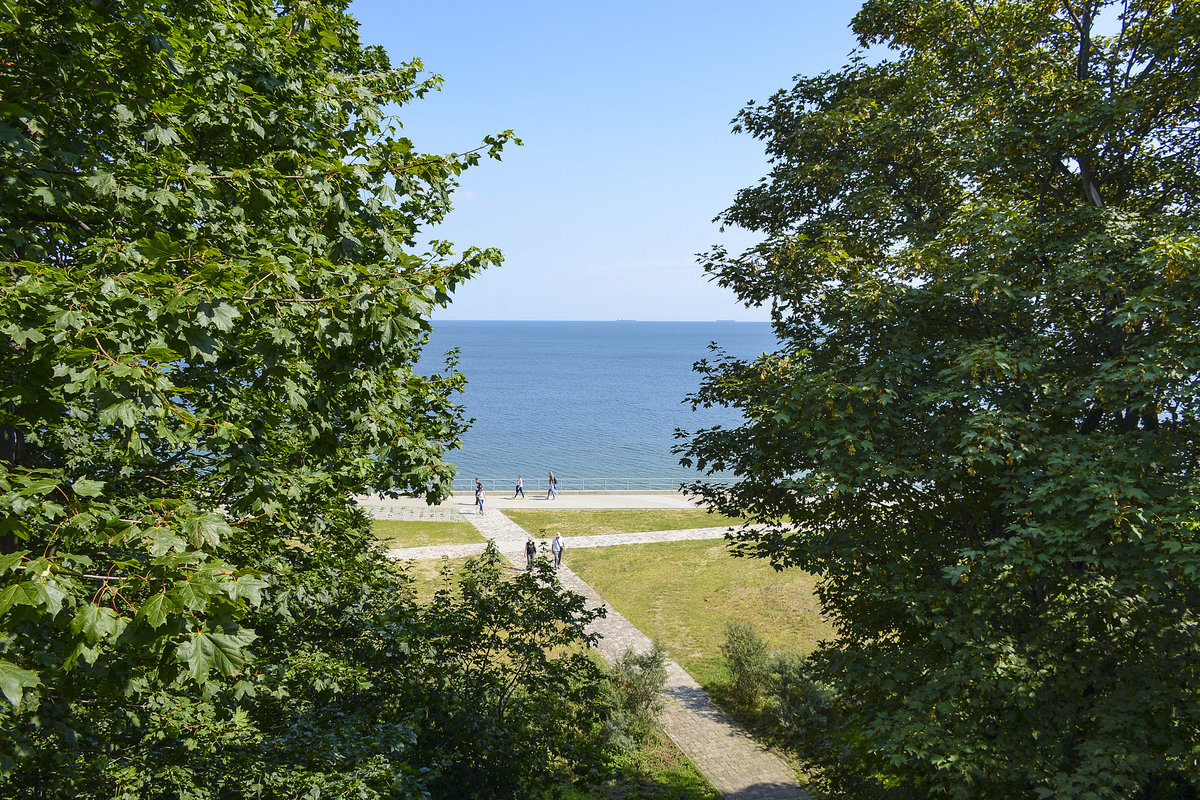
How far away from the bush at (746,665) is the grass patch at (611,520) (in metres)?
11.8

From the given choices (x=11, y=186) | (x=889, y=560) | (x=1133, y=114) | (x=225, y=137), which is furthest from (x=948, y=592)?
(x=11, y=186)

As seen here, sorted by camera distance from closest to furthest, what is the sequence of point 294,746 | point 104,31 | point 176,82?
1. point 104,31
2. point 176,82
3. point 294,746

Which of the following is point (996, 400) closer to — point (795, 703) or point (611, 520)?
point (795, 703)

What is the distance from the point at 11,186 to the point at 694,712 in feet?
47.2

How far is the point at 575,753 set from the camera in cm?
857

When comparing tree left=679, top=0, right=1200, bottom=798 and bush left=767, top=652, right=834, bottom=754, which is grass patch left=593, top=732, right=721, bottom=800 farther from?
tree left=679, top=0, right=1200, bottom=798

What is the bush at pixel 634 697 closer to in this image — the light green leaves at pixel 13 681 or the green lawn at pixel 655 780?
the green lawn at pixel 655 780

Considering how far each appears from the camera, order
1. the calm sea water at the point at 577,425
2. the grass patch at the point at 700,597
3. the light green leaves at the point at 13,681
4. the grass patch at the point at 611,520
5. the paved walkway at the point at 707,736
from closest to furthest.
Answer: the light green leaves at the point at 13,681 → the paved walkway at the point at 707,736 → the grass patch at the point at 700,597 → the grass patch at the point at 611,520 → the calm sea water at the point at 577,425

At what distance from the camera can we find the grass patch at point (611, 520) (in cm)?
2875

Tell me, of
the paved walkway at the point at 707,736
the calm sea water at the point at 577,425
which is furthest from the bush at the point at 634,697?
the calm sea water at the point at 577,425

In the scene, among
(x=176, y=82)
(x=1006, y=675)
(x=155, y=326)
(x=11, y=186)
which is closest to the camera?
(x=155, y=326)

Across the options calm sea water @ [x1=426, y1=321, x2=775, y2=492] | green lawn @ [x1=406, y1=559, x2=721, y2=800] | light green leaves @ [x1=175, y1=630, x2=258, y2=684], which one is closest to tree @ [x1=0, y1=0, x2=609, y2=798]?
light green leaves @ [x1=175, y1=630, x2=258, y2=684]

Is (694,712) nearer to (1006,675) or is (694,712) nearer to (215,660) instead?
(1006,675)

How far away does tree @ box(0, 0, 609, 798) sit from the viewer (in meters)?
3.71
